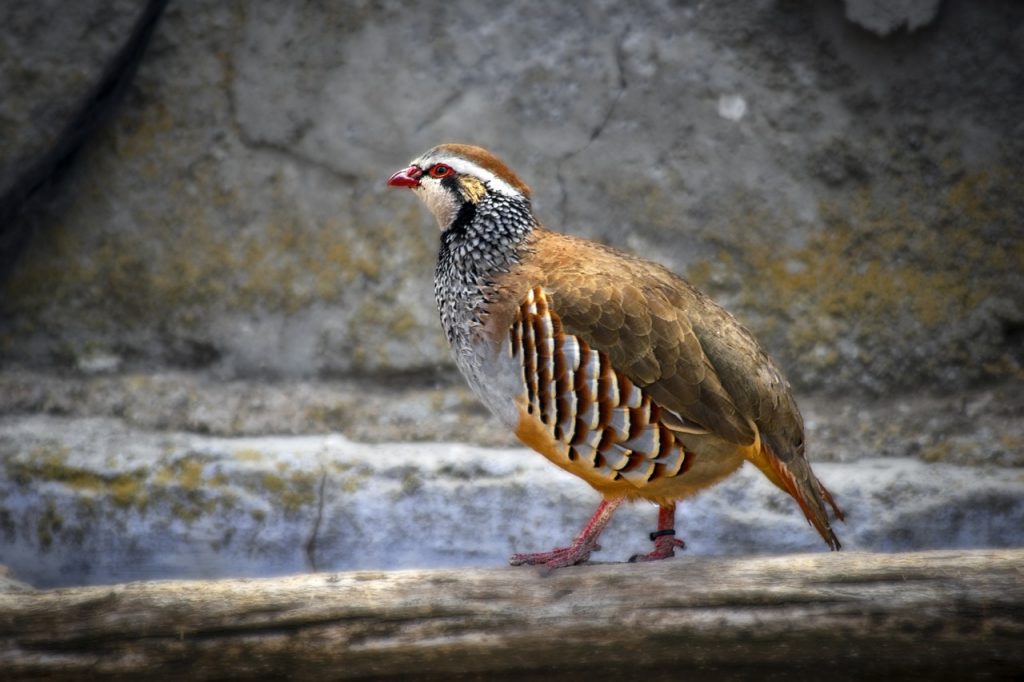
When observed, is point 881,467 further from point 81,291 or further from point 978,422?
point 81,291

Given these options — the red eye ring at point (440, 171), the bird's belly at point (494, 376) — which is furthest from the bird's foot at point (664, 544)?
the red eye ring at point (440, 171)

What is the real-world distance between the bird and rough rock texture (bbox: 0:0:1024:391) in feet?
3.02

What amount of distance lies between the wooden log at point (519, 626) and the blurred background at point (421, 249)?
43.5 inches

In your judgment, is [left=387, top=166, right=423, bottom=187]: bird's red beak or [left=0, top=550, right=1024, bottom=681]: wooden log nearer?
[left=0, top=550, right=1024, bottom=681]: wooden log

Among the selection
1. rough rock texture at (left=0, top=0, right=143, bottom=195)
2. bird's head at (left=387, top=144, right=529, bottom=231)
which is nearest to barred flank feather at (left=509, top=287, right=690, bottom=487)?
bird's head at (left=387, top=144, right=529, bottom=231)

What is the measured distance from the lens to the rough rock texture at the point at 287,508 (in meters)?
4.17

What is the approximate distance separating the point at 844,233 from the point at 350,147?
1716 mm

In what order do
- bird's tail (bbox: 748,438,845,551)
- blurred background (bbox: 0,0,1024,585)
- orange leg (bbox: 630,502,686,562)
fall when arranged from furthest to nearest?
blurred background (bbox: 0,0,1024,585) → orange leg (bbox: 630,502,686,562) → bird's tail (bbox: 748,438,845,551)

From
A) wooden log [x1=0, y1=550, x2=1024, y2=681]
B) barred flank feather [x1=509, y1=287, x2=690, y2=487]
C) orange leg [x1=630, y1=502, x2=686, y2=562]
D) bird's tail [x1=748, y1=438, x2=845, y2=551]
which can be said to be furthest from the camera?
orange leg [x1=630, y1=502, x2=686, y2=562]

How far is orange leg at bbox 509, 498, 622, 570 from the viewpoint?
3242 mm

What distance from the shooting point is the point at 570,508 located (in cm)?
417

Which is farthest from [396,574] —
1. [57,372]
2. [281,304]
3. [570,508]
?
[57,372]

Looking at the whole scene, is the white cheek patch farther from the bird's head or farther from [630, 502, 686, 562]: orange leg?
[630, 502, 686, 562]: orange leg

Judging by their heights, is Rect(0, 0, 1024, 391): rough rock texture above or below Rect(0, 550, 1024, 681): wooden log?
above
